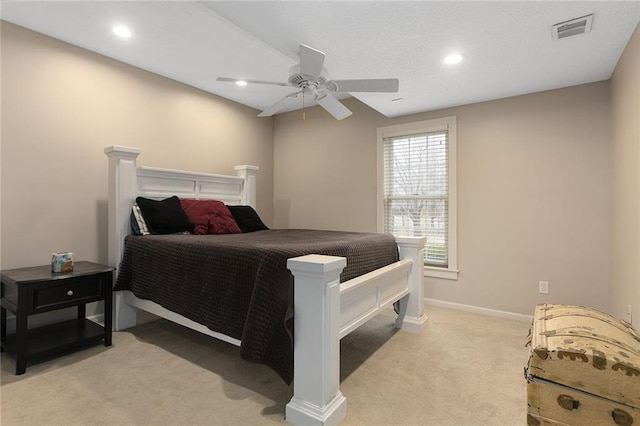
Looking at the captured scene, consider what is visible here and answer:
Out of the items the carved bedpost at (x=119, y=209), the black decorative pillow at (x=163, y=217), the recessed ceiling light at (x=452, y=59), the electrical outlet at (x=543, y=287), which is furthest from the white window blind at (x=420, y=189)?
the carved bedpost at (x=119, y=209)

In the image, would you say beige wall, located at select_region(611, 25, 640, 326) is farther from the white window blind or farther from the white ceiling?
the white window blind

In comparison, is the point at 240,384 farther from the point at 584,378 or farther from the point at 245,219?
the point at 245,219

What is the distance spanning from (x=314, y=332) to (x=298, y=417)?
1.44ft

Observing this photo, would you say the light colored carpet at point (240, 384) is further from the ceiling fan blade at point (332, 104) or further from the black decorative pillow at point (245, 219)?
the ceiling fan blade at point (332, 104)

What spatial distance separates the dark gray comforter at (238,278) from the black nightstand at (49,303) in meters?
0.30

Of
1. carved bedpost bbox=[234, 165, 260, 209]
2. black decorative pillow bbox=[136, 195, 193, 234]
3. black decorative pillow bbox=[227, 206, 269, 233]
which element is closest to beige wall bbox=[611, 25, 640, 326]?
black decorative pillow bbox=[227, 206, 269, 233]

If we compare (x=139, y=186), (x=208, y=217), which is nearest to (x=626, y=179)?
(x=208, y=217)

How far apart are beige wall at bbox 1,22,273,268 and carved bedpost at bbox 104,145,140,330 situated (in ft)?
0.93

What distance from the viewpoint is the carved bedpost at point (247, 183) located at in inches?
163

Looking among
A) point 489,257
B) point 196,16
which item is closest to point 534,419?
point 489,257

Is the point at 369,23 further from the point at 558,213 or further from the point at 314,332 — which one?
the point at 558,213

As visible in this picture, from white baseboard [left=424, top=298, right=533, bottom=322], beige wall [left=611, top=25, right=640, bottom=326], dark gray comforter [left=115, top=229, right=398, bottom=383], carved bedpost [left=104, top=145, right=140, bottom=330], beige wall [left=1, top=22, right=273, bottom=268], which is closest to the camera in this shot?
dark gray comforter [left=115, top=229, right=398, bottom=383]

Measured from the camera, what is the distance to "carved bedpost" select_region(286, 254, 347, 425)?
5.20 ft

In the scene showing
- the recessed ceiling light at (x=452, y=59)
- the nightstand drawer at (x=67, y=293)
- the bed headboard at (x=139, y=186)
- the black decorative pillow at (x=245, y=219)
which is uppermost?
the recessed ceiling light at (x=452, y=59)
